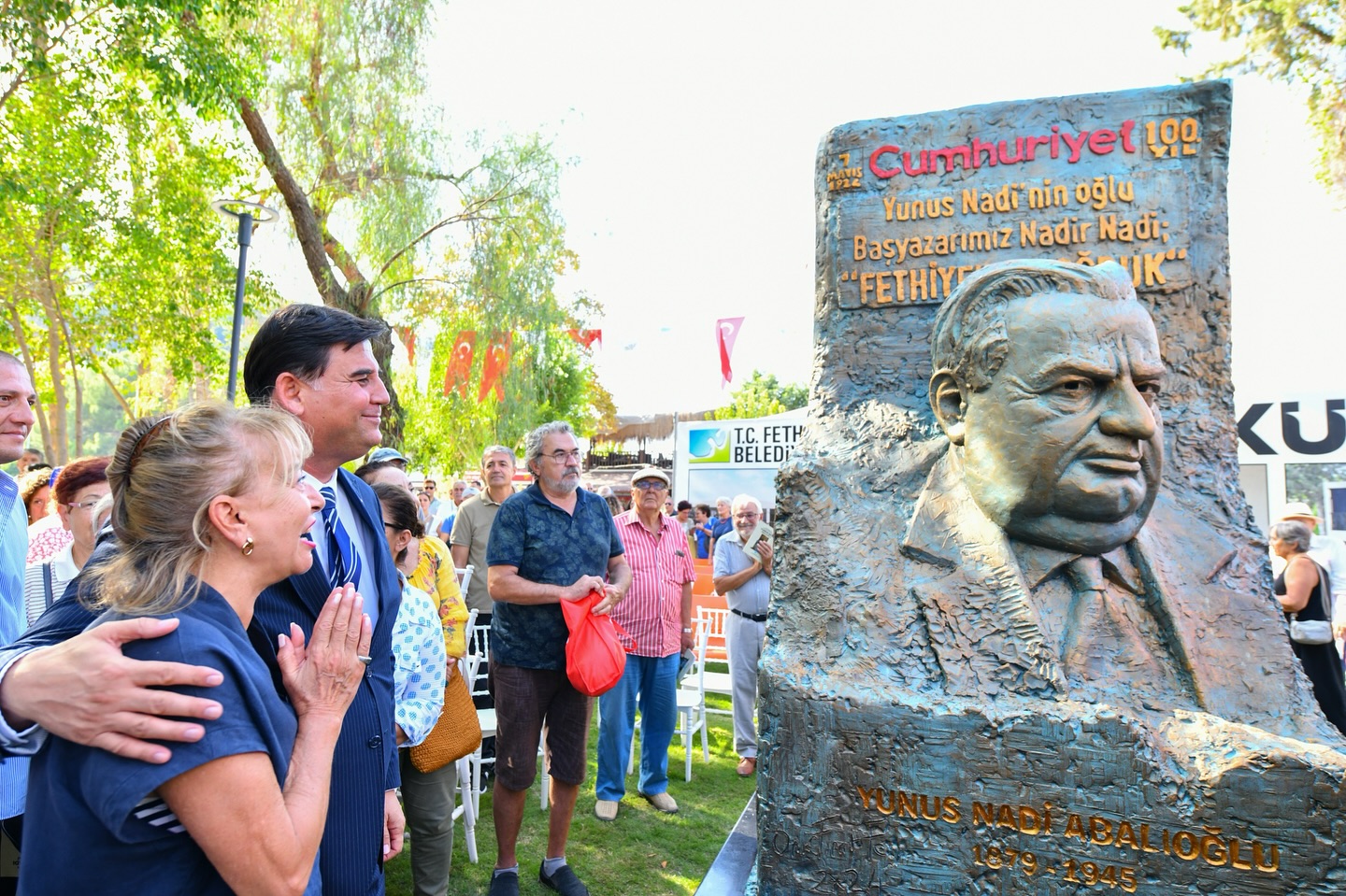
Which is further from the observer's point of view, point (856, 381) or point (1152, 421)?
point (856, 381)

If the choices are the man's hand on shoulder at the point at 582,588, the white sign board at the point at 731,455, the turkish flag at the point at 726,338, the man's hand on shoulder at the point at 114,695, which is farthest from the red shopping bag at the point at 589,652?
the turkish flag at the point at 726,338

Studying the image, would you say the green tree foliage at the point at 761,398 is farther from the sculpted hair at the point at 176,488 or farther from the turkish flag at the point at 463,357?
the sculpted hair at the point at 176,488

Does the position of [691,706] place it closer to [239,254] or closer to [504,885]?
[504,885]

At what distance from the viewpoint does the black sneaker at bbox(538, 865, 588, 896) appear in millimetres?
3408

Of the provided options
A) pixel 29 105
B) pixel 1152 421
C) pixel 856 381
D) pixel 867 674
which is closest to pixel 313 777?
pixel 867 674

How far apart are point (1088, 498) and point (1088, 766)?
2.15ft

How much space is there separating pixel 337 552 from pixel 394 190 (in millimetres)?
11202

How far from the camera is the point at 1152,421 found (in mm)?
2129

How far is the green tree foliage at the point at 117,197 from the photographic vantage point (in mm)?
6543

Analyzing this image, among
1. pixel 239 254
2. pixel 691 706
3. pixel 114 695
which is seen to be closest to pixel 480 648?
pixel 691 706

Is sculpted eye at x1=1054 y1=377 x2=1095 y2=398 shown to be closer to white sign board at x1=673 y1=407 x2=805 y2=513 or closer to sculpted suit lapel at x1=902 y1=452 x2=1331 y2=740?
sculpted suit lapel at x1=902 y1=452 x2=1331 y2=740

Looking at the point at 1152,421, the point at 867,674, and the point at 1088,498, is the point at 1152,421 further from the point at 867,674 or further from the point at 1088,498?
the point at 867,674

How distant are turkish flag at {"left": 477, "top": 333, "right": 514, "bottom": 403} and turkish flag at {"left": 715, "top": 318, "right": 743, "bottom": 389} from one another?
6.38 metres

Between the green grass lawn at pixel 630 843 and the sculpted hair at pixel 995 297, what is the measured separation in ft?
8.70
